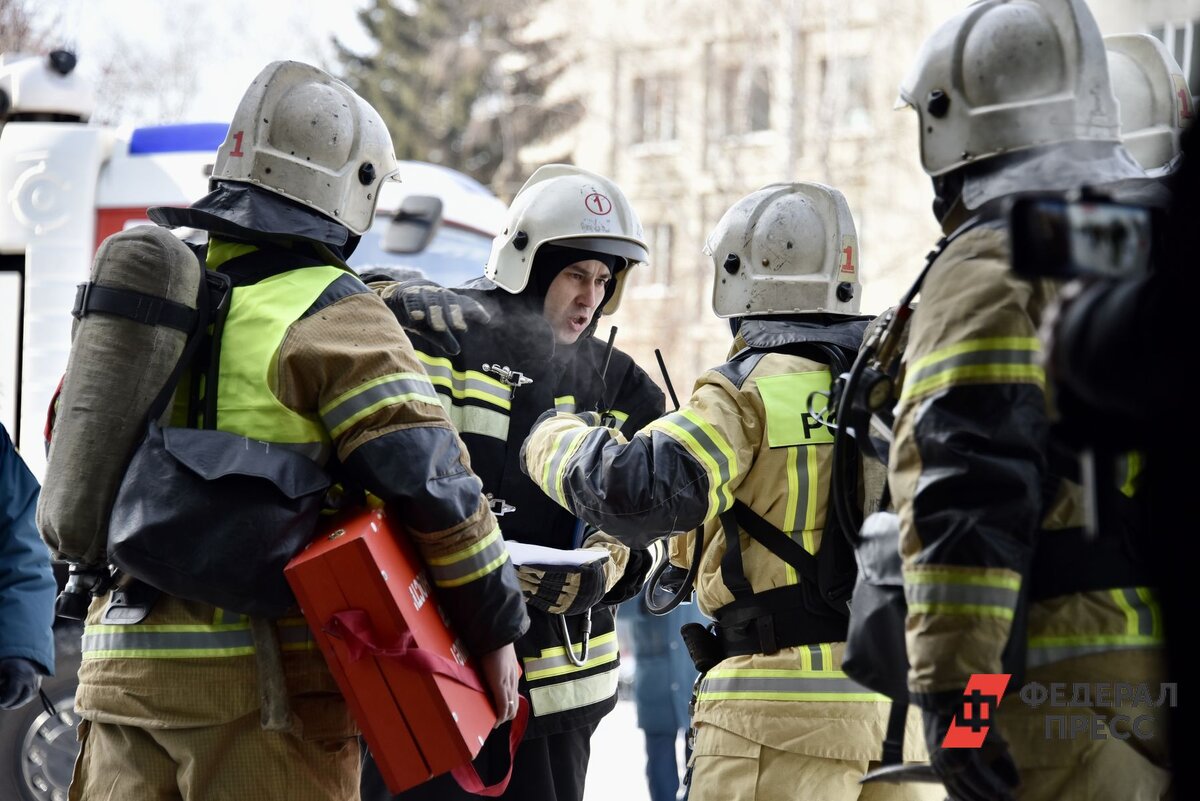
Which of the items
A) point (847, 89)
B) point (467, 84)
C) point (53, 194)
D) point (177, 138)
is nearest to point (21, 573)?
point (53, 194)

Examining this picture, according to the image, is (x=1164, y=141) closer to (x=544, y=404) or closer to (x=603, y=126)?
(x=544, y=404)

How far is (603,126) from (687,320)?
5.06m

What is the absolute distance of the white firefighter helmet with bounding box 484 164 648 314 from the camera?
160 inches

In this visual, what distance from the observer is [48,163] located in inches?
270

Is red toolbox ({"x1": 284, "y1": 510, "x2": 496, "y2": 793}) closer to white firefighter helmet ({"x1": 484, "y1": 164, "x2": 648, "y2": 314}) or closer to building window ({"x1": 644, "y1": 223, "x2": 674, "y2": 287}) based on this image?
white firefighter helmet ({"x1": 484, "y1": 164, "x2": 648, "y2": 314})

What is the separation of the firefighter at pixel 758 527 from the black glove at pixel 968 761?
2.57ft

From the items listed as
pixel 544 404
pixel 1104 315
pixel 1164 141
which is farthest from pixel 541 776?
pixel 1104 315

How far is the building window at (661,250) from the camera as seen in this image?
83.0 feet

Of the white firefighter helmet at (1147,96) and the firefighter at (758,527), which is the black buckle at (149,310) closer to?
the firefighter at (758,527)

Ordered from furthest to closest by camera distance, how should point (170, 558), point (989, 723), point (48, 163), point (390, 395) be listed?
point (48, 163) < point (390, 395) < point (170, 558) < point (989, 723)

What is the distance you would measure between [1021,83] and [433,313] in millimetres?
1865

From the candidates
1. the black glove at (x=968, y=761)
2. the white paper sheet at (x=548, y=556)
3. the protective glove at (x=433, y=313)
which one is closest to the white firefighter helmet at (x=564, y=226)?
the protective glove at (x=433, y=313)

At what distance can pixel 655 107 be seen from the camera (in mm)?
25812

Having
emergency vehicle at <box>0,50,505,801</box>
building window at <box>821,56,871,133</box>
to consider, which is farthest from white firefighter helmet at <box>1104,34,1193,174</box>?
building window at <box>821,56,871,133</box>
